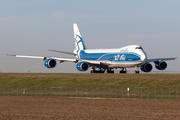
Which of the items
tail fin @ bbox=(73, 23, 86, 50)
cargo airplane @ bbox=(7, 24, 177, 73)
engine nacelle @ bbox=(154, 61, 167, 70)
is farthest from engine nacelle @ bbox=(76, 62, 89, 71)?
tail fin @ bbox=(73, 23, 86, 50)

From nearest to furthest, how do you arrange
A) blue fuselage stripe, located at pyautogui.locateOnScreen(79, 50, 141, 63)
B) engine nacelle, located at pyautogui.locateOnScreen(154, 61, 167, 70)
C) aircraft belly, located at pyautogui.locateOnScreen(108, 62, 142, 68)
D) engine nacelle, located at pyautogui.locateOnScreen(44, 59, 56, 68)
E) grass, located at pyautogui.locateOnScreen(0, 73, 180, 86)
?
1. grass, located at pyautogui.locateOnScreen(0, 73, 180, 86)
2. blue fuselage stripe, located at pyautogui.locateOnScreen(79, 50, 141, 63)
3. aircraft belly, located at pyautogui.locateOnScreen(108, 62, 142, 68)
4. engine nacelle, located at pyautogui.locateOnScreen(154, 61, 167, 70)
5. engine nacelle, located at pyautogui.locateOnScreen(44, 59, 56, 68)

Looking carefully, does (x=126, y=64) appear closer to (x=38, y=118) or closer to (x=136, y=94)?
(x=136, y=94)

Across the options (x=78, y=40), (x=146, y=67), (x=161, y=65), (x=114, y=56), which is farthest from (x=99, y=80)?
(x=78, y=40)

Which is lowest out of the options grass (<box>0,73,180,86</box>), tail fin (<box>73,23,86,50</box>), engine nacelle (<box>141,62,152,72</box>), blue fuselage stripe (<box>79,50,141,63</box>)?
grass (<box>0,73,180,86</box>)

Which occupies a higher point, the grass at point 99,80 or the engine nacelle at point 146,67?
the engine nacelle at point 146,67

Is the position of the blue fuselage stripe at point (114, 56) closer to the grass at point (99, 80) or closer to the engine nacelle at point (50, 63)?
the grass at point (99, 80)

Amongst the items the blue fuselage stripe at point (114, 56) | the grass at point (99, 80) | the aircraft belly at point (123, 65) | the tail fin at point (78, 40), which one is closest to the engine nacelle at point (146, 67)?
the aircraft belly at point (123, 65)

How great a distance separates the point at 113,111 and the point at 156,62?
153 ft

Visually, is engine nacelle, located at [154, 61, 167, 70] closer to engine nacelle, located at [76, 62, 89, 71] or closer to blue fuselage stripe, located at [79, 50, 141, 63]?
blue fuselage stripe, located at [79, 50, 141, 63]

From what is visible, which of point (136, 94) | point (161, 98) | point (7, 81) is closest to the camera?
point (161, 98)

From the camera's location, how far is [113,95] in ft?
157

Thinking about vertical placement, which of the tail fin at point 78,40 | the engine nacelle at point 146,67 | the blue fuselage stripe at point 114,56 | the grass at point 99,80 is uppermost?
the tail fin at point 78,40

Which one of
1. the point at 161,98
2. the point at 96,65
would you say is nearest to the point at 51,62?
the point at 96,65

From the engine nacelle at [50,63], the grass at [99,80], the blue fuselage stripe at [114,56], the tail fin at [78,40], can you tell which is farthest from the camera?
the tail fin at [78,40]
